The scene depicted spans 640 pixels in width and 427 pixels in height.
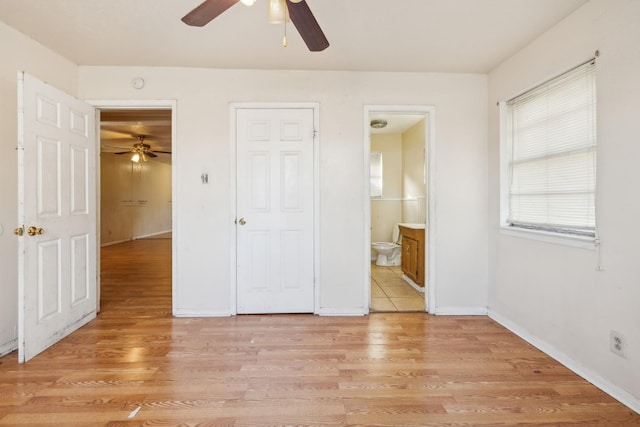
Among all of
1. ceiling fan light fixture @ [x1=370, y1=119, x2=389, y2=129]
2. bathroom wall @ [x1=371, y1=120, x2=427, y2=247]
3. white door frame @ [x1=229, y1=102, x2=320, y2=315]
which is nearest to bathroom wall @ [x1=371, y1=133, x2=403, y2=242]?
bathroom wall @ [x1=371, y1=120, x2=427, y2=247]

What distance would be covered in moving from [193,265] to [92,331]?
0.96 meters

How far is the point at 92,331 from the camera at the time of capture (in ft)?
8.89

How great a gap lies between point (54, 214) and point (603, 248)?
3.83 meters

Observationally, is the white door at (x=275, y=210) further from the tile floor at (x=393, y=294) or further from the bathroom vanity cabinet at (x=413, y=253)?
the bathroom vanity cabinet at (x=413, y=253)

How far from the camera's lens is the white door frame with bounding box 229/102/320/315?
3.04m

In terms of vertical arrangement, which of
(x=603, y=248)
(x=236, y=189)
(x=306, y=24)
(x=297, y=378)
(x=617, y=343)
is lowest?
(x=297, y=378)

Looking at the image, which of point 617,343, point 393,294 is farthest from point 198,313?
point 617,343

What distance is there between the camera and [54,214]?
8.02 feet

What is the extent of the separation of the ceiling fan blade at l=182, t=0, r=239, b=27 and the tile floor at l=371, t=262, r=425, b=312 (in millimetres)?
2786

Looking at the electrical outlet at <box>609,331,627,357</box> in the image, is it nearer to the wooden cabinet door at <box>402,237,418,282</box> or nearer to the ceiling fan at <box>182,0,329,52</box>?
the wooden cabinet door at <box>402,237,418,282</box>

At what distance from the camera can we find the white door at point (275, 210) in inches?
121

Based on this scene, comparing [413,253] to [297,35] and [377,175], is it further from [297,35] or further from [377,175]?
[297,35]

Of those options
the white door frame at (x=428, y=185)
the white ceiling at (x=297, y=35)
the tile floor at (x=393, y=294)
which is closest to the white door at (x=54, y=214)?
the white ceiling at (x=297, y=35)

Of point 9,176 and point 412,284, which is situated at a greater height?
point 9,176
